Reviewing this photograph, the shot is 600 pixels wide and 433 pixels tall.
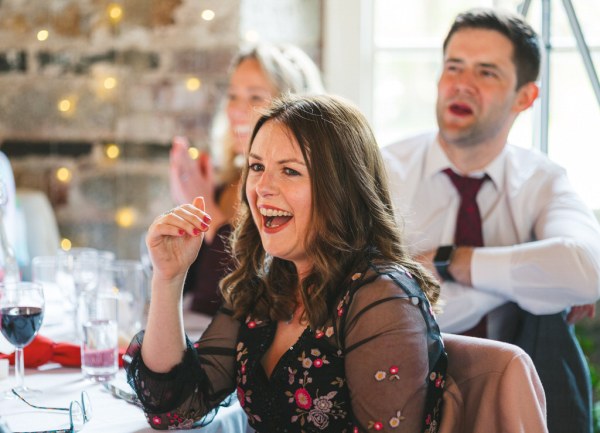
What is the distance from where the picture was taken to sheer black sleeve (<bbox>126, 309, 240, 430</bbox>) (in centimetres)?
154

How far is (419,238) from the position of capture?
98.2 inches

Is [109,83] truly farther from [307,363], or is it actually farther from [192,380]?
[307,363]

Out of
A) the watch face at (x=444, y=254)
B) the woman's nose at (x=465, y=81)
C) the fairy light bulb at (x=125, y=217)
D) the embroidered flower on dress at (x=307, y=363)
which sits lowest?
the fairy light bulb at (x=125, y=217)

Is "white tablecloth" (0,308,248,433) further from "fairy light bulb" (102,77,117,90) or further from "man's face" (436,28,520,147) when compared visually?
"fairy light bulb" (102,77,117,90)

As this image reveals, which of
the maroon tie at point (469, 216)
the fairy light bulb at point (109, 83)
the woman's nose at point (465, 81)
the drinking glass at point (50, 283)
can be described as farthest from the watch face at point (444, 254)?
the fairy light bulb at point (109, 83)

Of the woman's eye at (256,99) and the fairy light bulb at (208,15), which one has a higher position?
the fairy light bulb at (208,15)

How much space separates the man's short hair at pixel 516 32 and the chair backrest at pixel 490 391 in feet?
3.84

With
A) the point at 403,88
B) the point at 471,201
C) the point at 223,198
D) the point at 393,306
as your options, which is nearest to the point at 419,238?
the point at 471,201

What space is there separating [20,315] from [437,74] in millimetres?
2388

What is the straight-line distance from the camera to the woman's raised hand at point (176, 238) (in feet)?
5.15

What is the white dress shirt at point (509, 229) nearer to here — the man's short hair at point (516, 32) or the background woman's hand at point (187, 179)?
the man's short hair at point (516, 32)

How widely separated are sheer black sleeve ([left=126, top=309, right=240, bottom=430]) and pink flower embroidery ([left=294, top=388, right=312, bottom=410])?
19 cm

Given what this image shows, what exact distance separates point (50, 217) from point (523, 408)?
8.20 ft

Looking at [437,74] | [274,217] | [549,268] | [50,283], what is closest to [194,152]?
[437,74]
